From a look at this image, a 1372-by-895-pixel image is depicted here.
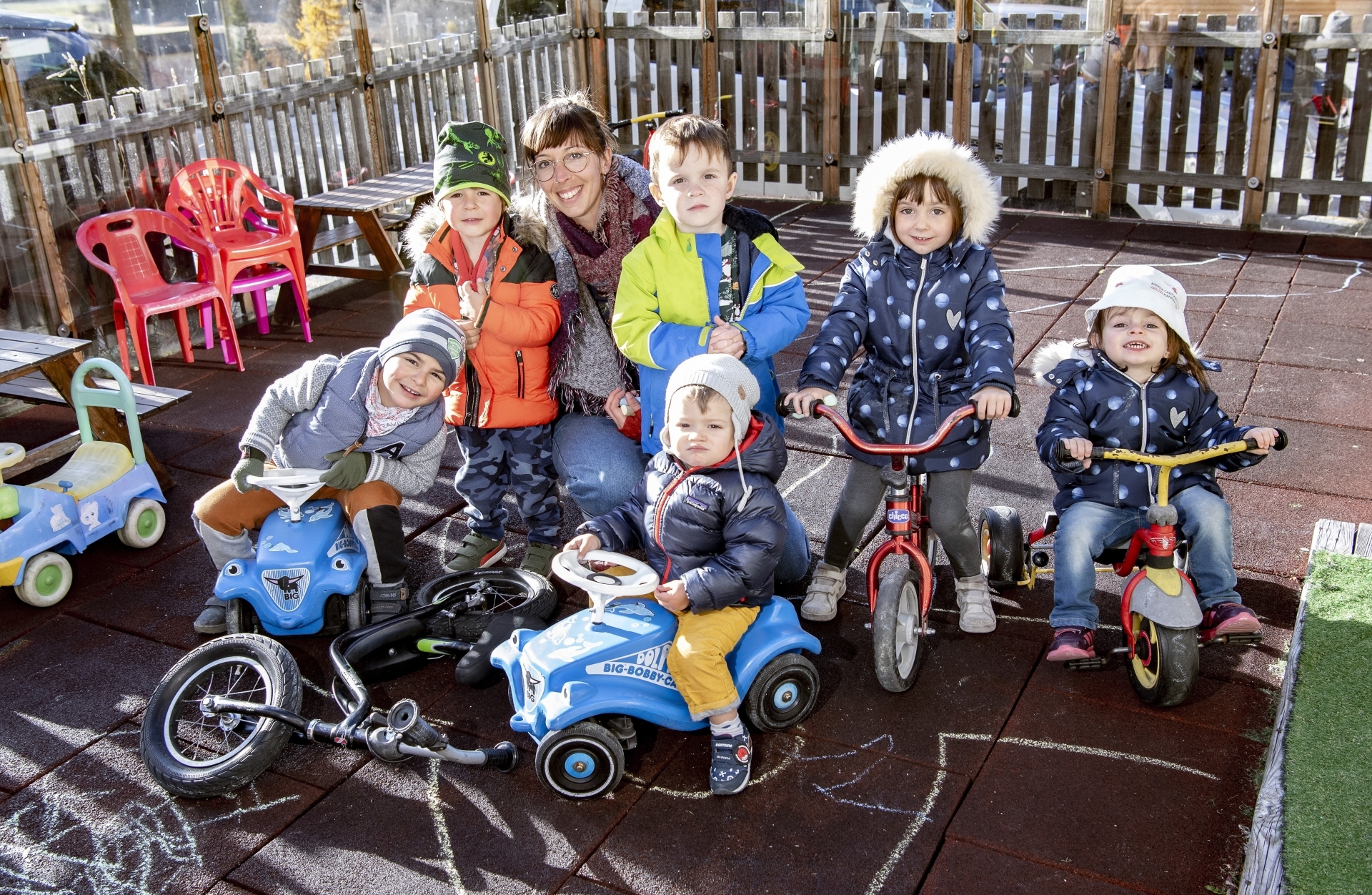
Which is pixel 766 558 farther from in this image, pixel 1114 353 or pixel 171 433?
pixel 171 433

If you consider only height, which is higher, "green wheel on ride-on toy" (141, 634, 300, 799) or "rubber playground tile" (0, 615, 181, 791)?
"green wheel on ride-on toy" (141, 634, 300, 799)

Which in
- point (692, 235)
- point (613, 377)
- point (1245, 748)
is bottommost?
point (1245, 748)

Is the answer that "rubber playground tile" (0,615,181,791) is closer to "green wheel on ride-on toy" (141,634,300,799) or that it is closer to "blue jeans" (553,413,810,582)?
"green wheel on ride-on toy" (141,634,300,799)

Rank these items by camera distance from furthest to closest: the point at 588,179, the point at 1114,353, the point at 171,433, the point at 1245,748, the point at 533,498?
1. the point at 171,433
2. the point at 533,498
3. the point at 588,179
4. the point at 1114,353
5. the point at 1245,748

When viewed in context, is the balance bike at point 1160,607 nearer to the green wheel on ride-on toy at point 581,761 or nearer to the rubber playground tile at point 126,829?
the green wheel on ride-on toy at point 581,761

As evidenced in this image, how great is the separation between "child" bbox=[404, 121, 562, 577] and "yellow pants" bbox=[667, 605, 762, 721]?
3.75ft

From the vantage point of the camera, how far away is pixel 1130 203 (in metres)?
8.91

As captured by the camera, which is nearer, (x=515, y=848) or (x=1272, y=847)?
(x=1272, y=847)

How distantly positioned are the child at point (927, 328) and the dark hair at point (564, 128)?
0.88 metres

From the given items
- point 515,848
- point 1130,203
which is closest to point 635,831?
point 515,848

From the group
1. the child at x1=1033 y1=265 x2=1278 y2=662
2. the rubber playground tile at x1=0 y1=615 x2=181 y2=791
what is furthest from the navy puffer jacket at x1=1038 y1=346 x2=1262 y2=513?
the rubber playground tile at x1=0 y1=615 x2=181 y2=791

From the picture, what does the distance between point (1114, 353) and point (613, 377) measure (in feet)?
5.24

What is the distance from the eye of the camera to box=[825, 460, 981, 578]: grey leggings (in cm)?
368

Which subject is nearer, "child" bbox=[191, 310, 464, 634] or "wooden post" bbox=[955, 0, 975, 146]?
"child" bbox=[191, 310, 464, 634]
